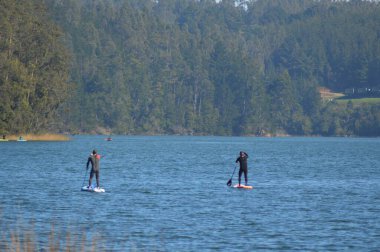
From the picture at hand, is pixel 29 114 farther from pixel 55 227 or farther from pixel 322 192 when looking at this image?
pixel 55 227

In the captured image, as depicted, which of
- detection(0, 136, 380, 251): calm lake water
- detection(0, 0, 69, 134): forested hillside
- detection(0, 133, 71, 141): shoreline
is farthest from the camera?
detection(0, 133, 71, 141): shoreline

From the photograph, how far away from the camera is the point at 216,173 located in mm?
69625

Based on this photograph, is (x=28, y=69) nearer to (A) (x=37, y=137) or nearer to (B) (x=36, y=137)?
(B) (x=36, y=137)

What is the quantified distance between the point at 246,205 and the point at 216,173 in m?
27.0

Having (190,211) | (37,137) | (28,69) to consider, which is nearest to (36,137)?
(37,137)

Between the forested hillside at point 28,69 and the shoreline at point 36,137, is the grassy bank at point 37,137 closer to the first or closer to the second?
the shoreline at point 36,137

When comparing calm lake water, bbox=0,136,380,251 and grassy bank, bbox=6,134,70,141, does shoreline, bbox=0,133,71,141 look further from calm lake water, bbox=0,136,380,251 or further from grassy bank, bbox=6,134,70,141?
calm lake water, bbox=0,136,380,251

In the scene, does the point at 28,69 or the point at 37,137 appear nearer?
the point at 28,69

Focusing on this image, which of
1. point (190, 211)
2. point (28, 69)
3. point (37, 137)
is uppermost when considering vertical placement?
point (28, 69)

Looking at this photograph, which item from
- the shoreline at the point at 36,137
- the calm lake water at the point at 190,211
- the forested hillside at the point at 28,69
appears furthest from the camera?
the shoreline at the point at 36,137

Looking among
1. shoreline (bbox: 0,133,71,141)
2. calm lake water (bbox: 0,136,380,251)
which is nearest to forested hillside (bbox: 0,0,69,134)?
shoreline (bbox: 0,133,71,141)

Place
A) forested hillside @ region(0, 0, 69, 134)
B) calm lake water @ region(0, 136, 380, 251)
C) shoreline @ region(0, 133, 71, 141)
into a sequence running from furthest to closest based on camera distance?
shoreline @ region(0, 133, 71, 141) < forested hillside @ region(0, 0, 69, 134) < calm lake water @ region(0, 136, 380, 251)

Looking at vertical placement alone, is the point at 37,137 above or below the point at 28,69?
below

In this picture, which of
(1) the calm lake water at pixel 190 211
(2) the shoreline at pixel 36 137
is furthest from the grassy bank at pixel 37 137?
(1) the calm lake water at pixel 190 211
